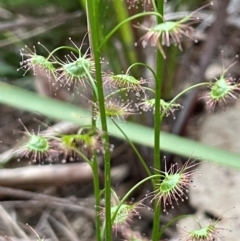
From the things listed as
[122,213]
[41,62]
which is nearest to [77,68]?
[41,62]

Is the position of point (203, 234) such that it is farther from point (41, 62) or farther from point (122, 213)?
point (41, 62)

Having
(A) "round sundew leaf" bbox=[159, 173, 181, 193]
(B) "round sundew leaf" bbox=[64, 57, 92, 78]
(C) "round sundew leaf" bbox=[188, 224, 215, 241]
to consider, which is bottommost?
(C) "round sundew leaf" bbox=[188, 224, 215, 241]

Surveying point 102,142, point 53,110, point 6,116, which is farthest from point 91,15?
point 6,116

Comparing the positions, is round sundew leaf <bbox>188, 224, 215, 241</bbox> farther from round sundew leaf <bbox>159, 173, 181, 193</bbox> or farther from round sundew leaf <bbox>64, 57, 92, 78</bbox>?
round sundew leaf <bbox>64, 57, 92, 78</bbox>

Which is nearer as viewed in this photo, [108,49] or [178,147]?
[178,147]

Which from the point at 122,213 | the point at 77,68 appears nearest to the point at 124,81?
the point at 77,68

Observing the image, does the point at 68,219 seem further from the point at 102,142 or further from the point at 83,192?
the point at 102,142

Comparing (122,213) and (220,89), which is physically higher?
(220,89)

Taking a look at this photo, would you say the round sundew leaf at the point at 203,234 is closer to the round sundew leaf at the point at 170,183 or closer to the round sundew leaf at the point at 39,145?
the round sundew leaf at the point at 170,183

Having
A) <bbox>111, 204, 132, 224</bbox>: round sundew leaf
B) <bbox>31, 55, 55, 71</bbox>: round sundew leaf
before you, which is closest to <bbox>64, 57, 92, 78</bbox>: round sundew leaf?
<bbox>31, 55, 55, 71</bbox>: round sundew leaf

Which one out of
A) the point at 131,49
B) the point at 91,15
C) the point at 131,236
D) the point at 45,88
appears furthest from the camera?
the point at 45,88

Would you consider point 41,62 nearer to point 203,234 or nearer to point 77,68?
point 77,68
